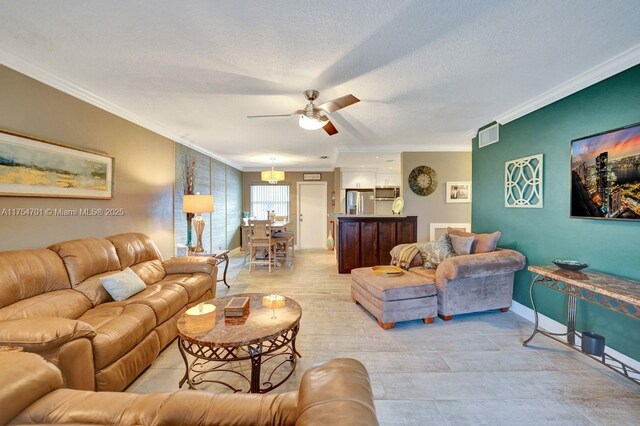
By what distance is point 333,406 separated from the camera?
731mm

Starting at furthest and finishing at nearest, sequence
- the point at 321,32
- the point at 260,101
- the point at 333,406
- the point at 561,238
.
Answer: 1. the point at 260,101
2. the point at 561,238
3. the point at 321,32
4. the point at 333,406

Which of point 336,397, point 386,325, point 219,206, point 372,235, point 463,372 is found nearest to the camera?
point 336,397

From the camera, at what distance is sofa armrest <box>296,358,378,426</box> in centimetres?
69

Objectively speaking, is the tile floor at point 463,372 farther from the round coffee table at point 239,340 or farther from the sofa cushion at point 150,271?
the sofa cushion at point 150,271

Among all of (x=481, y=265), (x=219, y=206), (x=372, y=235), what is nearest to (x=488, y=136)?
(x=481, y=265)

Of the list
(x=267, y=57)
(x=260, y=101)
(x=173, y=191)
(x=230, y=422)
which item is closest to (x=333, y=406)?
(x=230, y=422)

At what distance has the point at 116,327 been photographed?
1.77m

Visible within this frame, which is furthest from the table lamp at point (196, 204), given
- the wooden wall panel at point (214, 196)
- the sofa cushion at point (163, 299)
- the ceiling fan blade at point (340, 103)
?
the ceiling fan blade at point (340, 103)

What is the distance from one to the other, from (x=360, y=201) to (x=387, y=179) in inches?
44.9

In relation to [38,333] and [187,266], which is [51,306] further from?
[187,266]

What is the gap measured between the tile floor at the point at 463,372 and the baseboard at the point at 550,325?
3.8 inches

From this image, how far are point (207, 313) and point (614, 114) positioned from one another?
365 centimetres

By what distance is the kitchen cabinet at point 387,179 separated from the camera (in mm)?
7613

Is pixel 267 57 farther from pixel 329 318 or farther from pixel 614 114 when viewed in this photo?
pixel 614 114
